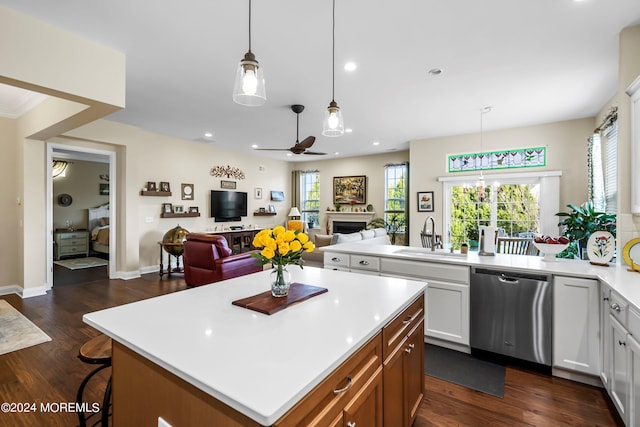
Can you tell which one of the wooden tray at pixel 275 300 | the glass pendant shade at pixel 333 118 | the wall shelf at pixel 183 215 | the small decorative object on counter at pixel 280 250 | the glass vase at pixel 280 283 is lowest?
the wooden tray at pixel 275 300

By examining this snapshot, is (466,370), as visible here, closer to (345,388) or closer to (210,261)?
(345,388)

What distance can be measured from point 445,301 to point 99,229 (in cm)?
866

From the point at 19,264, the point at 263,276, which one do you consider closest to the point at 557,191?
the point at 263,276

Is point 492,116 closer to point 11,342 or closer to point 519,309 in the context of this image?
point 519,309

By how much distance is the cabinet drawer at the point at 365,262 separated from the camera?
3.18 meters

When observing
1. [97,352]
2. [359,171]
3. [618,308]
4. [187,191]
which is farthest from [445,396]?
[359,171]

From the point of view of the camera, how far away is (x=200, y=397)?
90 centimetres

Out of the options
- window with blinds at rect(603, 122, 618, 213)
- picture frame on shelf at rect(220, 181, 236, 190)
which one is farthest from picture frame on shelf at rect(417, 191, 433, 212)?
picture frame on shelf at rect(220, 181, 236, 190)

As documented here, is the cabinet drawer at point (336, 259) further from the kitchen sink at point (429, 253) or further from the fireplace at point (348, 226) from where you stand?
the fireplace at point (348, 226)

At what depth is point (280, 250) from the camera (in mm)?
1481

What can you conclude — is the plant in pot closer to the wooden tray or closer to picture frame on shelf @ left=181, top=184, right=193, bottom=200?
the wooden tray

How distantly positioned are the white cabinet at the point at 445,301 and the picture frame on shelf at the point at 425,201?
12.4 feet

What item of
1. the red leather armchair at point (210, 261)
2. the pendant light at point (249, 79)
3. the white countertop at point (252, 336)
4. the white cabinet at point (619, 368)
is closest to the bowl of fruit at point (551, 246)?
the white cabinet at point (619, 368)

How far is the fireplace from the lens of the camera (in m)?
8.53
